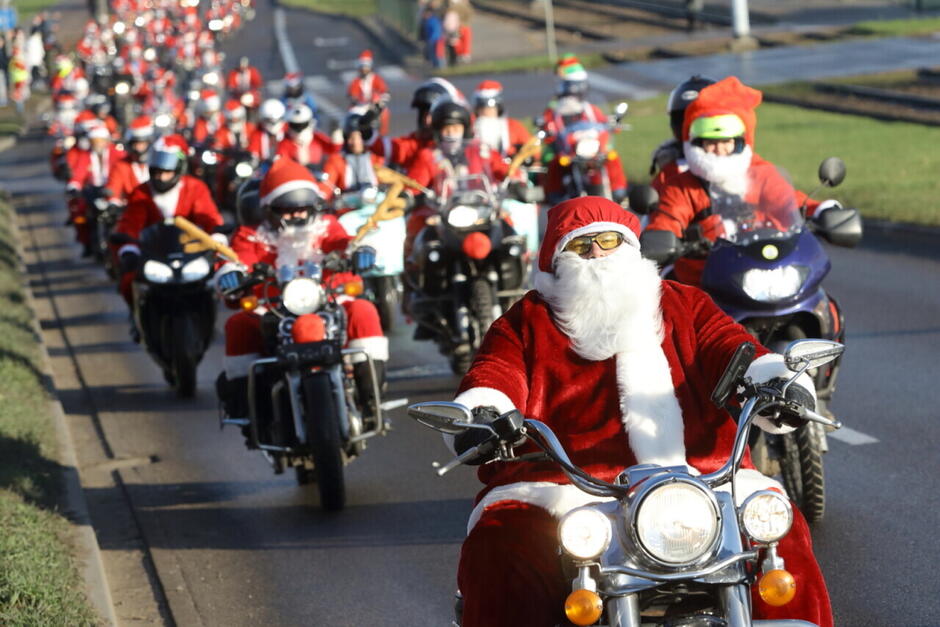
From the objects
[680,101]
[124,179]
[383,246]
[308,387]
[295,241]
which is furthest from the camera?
[124,179]

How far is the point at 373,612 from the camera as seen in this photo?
7.76 metres

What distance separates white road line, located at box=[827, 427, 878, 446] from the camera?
9945 mm

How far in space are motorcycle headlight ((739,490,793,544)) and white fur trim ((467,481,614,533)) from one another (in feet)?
1.65

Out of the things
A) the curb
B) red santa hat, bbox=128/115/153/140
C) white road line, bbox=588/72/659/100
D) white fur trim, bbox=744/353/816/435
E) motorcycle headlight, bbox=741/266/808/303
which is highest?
white fur trim, bbox=744/353/816/435

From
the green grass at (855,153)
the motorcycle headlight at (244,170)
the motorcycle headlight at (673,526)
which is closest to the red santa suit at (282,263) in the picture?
the motorcycle headlight at (673,526)

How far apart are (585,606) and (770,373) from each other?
1.03 meters

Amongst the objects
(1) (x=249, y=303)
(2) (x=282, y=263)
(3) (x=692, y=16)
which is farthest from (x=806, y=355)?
(3) (x=692, y=16)

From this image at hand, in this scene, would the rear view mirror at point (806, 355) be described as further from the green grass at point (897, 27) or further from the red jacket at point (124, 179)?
the green grass at point (897, 27)

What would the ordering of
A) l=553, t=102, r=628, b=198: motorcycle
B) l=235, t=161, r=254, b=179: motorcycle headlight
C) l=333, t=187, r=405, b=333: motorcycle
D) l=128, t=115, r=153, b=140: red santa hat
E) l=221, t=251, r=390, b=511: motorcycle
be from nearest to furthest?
1. l=221, t=251, r=390, b=511: motorcycle
2. l=333, t=187, r=405, b=333: motorcycle
3. l=128, t=115, r=153, b=140: red santa hat
4. l=553, t=102, r=628, b=198: motorcycle
5. l=235, t=161, r=254, b=179: motorcycle headlight

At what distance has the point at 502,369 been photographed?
5.41 m

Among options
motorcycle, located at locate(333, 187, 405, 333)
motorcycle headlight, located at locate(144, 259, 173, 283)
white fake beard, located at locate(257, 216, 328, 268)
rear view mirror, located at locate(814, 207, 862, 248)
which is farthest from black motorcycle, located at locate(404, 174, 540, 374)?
rear view mirror, located at locate(814, 207, 862, 248)

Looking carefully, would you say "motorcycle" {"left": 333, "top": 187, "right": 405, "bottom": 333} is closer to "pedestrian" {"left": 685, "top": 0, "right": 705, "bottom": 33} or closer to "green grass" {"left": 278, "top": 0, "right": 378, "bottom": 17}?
"pedestrian" {"left": 685, "top": 0, "right": 705, "bottom": 33}

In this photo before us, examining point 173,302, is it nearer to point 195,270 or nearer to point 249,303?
point 195,270

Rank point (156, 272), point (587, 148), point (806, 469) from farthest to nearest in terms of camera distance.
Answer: point (587, 148)
point (156, 272)
point (806, 469)
